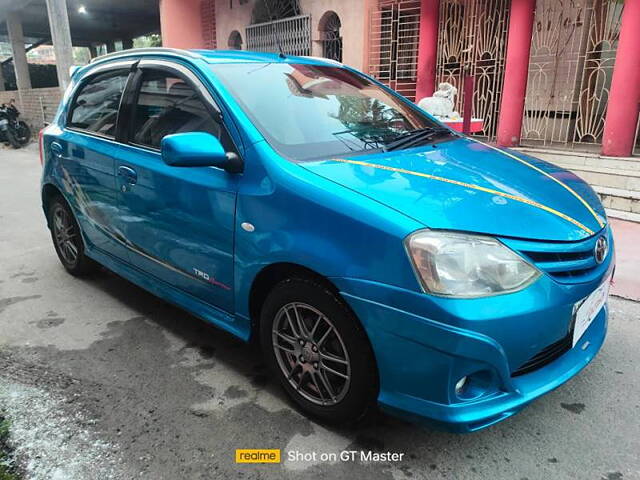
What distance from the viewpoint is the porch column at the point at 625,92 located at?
5.93 metres

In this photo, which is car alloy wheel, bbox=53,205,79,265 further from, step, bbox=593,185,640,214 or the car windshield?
step, bbox=593,185,640,214

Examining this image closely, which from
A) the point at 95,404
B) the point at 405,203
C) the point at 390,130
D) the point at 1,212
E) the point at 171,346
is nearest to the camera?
the point at 405,203

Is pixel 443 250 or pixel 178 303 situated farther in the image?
pixel 178 303

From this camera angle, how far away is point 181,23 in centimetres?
1311

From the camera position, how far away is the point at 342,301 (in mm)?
2098

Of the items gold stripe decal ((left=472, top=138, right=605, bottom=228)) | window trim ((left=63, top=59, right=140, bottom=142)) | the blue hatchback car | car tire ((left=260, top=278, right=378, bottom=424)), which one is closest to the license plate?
the blue hatchback car

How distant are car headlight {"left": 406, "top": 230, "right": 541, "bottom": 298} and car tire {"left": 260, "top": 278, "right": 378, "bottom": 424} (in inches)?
15.5

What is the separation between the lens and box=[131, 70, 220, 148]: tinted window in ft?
9.11

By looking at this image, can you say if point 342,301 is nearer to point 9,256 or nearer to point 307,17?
point 9,256

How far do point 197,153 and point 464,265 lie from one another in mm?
1283

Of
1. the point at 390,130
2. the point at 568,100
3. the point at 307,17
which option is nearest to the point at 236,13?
the point at 307,17

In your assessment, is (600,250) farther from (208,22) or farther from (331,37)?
(208,22)

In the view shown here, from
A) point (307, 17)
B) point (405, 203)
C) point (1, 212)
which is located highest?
point (307, 17)

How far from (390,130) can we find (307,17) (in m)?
8.45
